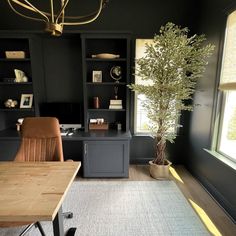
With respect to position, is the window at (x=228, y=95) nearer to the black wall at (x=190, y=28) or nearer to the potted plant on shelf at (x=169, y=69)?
the black wall at (x=190, y=28)

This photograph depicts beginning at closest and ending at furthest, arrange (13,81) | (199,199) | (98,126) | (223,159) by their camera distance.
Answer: (223,159), (199,199), (13,81), (98,126)

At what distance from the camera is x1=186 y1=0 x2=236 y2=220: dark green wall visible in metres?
2.19

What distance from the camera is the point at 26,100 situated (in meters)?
3.17

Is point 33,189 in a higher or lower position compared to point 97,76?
lower

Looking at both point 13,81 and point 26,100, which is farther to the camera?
point 26,100

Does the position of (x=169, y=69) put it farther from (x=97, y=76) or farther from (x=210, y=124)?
(x=97, y=76)

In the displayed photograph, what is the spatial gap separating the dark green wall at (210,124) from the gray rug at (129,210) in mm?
466

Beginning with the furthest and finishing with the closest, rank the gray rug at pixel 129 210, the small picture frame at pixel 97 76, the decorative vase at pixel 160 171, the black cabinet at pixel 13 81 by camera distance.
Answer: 1. the small picture frame at pixel 97 76
2. the black cabinet at pixel 13 81
3. the decorative vase at pixel 160 171
4. the gray rug at pixel 129 210

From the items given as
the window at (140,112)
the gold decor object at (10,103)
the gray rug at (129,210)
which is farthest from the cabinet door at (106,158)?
the gold decor object at (10,103)

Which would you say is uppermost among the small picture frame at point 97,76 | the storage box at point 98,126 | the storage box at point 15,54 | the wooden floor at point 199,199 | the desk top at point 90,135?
the storage box at point 15,54

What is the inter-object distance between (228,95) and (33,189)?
95.2 inches

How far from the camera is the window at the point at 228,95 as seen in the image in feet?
7.16

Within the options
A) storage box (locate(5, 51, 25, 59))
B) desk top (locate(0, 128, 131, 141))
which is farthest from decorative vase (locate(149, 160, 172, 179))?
storage box (locate(5, 51, 25, 59))

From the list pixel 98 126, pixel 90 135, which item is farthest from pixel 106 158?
pixel 98 126
